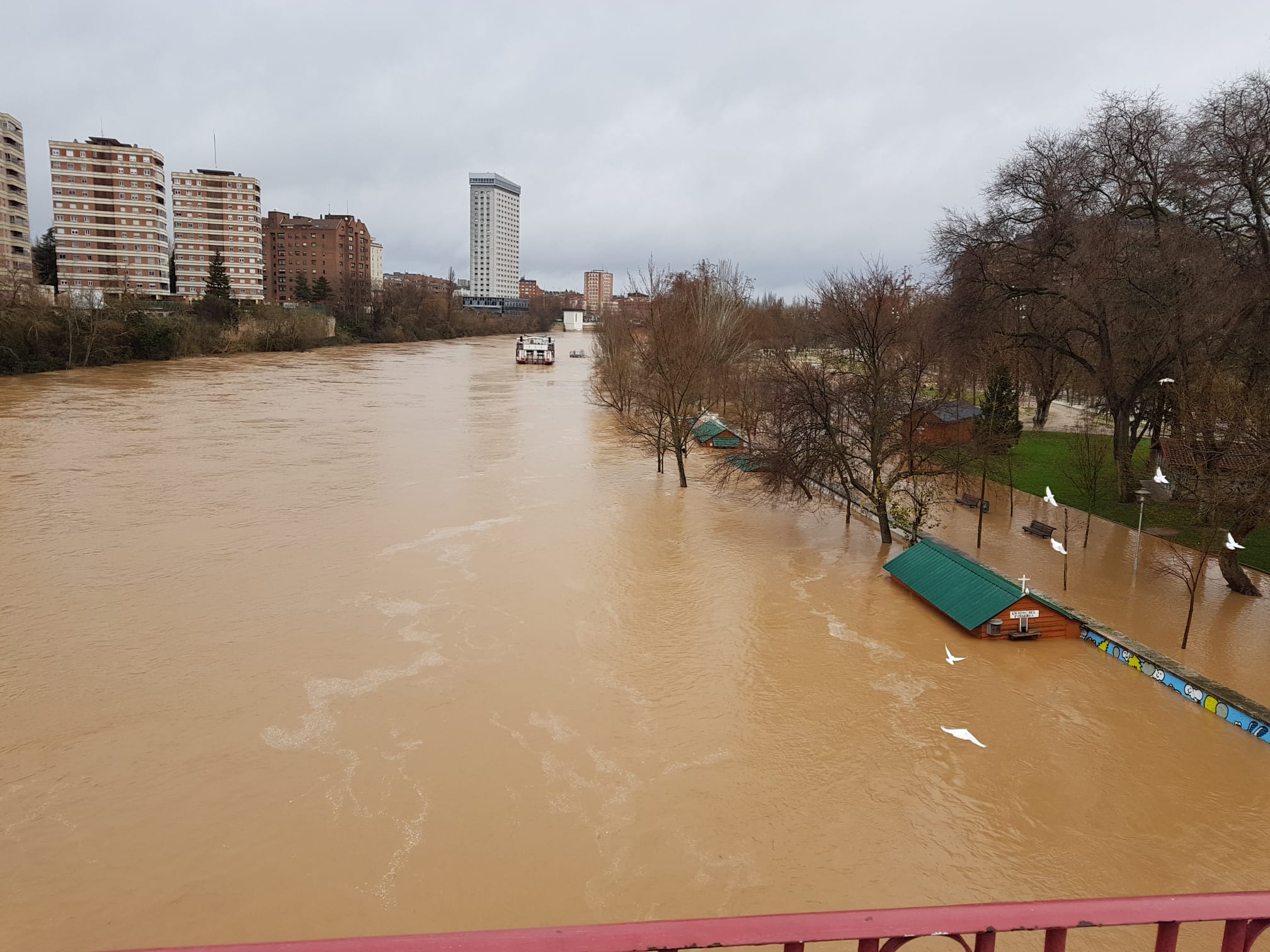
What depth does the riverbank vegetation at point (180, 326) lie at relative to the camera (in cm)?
4750

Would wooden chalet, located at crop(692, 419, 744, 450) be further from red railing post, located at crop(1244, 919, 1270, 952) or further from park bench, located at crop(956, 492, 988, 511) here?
red railing post, located at crop(1244, 919, 1270, 952)

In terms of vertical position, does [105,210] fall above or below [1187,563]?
above

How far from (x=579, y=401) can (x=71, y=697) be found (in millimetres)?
39510

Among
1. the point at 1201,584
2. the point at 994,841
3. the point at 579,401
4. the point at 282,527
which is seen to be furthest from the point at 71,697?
the point at 579,401

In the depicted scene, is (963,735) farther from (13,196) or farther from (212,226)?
(212,226)

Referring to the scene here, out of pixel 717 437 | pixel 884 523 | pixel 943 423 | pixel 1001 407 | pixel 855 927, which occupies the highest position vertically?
pixel 1001 407

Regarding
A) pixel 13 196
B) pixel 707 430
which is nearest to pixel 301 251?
pixel 13 196

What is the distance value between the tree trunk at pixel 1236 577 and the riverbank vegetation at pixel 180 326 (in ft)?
187

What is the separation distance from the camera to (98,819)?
8633mm

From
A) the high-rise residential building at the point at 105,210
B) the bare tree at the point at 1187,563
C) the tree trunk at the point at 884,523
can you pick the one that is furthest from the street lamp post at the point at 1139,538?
the high-rise residential building at the point at 105,210

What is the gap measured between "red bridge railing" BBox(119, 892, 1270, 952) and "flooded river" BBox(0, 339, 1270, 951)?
6.26m

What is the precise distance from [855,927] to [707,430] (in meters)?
34.3

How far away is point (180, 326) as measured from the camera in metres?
60.8

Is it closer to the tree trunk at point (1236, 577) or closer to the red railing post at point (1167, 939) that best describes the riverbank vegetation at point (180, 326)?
the tree trunk at point (1236, 577)
